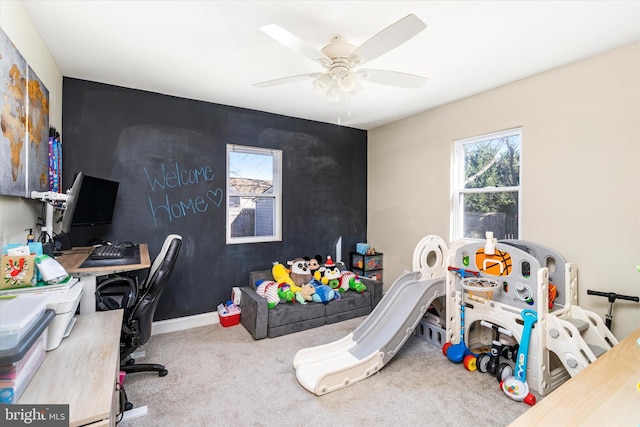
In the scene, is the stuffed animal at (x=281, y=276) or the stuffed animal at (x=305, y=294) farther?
the stuffed animal at (x=281, y=276)

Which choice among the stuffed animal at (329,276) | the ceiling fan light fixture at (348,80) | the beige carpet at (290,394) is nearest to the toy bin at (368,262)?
the stuffed animal at (329,276)

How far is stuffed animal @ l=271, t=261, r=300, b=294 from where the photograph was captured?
337 centimetres

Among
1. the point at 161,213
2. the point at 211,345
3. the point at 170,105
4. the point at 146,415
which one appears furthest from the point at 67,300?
the point at 170,105

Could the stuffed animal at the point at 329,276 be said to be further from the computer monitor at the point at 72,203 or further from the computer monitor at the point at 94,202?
the computer monitor at the point at 72,203

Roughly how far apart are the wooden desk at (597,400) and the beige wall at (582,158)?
5.17ft

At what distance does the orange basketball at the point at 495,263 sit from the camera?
2.36 m

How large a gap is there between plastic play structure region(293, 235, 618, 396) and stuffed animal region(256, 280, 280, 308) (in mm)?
785

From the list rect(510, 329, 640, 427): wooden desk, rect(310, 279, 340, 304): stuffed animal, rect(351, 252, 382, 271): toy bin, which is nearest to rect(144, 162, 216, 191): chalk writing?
rect(310, 279, 340, 304): stuffed animal

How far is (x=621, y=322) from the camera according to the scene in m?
2.23

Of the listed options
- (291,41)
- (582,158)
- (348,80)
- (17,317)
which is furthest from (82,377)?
(582,158)

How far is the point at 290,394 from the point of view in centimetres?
207

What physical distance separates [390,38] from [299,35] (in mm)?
753

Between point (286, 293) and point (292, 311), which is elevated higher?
point (286, 293)

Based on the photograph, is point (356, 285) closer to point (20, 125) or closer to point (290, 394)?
point (290, 394)
